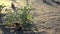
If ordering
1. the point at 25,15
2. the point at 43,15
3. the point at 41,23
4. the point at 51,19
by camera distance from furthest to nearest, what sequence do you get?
1. the point at 43,15
2. the point at 51,19
3. the point at 41,23
4. the point at 25,15

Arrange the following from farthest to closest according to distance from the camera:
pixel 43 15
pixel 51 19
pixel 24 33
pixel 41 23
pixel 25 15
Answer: pixel 43 15 → pixel 51 19 → pixel 41 23 → pixel 25 15 → pixel 24 33

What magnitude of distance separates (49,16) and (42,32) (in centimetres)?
176

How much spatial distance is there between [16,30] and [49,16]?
2004 millimetres

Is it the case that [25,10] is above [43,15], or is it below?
above

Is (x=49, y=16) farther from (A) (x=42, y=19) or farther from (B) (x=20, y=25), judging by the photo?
(B) (x=20, y=25)

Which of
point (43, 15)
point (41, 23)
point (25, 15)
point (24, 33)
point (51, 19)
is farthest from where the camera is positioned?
point (43, 15)

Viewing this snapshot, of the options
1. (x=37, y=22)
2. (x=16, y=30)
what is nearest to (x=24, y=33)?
(x=16, y=30)

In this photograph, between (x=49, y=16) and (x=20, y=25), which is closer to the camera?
(x=20, y=25)

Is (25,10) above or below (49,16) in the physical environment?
above

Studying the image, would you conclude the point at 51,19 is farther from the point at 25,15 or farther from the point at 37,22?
the point at 25,15

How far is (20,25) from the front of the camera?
622 centimetres

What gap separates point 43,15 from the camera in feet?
24.9

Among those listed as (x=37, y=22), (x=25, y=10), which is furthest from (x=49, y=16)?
(x=25, y=10)

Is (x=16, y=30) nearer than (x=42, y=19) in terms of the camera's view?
Yes
